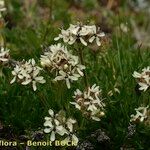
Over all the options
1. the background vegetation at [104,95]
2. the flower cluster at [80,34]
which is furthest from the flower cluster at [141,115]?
the flower cluster at [80,34]

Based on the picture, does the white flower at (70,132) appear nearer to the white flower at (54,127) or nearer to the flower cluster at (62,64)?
the white flower at (54,127)

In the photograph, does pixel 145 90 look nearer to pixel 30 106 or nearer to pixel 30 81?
pixel 30 81

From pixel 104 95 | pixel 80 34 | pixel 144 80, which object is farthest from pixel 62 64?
pixel 104 95

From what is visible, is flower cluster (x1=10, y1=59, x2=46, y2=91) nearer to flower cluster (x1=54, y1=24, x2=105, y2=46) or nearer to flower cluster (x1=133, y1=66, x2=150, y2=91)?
flower cluster (x1=54, y1=24, x2=105, y2=46)

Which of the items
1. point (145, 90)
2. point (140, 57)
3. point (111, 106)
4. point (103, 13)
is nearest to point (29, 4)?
point (103, 13)

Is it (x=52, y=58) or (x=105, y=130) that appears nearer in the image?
(x=52, y=58)

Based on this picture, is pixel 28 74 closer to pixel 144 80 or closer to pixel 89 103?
pixel 89 103
